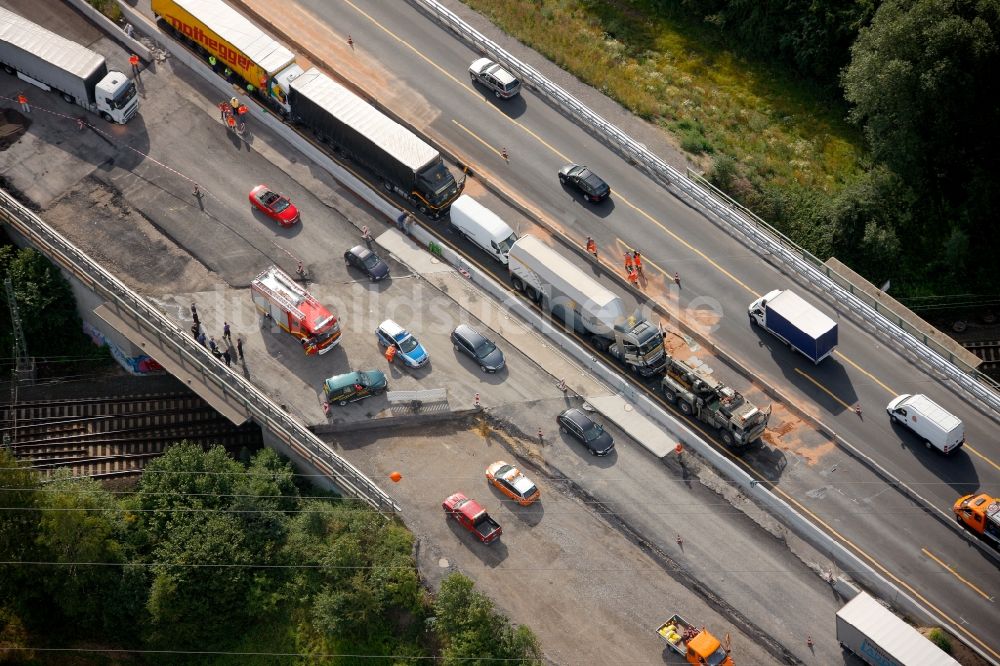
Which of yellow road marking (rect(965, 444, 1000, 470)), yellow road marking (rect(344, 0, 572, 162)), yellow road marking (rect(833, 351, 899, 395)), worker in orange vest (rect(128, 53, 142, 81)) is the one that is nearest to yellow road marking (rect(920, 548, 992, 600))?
yellow road marking (rect(965, 444, 1000, 470))

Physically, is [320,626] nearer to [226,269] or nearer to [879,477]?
[226,269]

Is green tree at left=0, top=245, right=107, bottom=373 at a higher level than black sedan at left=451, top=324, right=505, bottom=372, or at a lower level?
lower

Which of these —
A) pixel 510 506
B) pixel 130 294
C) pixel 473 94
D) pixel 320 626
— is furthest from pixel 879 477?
pixel 130 294

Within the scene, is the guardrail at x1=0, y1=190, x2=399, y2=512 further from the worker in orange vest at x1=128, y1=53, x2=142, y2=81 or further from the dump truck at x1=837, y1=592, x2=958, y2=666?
the dump truck at x1=837, y1=592, x2=958, y2=666

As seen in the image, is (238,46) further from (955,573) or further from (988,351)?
(955,573)

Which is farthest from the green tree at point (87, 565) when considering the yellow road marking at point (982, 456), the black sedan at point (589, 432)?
the yellow road marking at point (982, 456)
